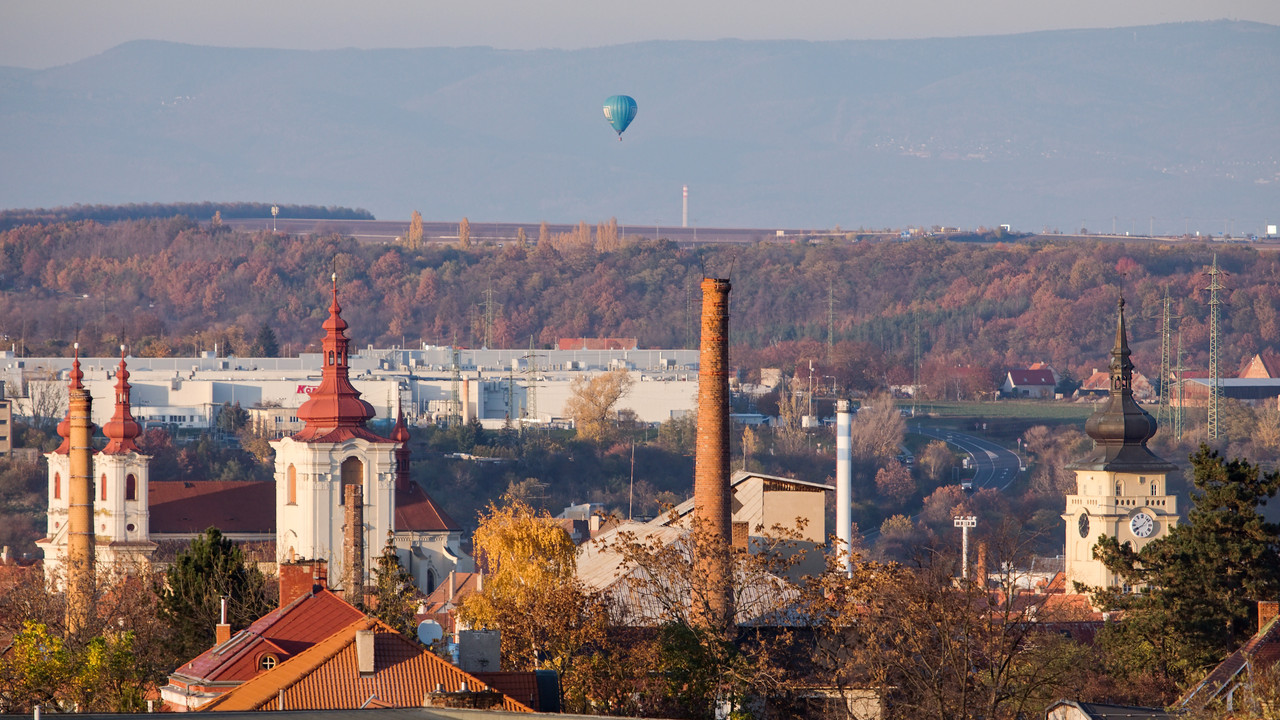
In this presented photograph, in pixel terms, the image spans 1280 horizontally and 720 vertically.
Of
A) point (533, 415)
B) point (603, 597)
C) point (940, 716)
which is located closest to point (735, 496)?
point (603, 597)

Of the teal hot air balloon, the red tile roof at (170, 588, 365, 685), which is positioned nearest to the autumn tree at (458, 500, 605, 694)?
the red tile roof at (170, 588, 365, 685)

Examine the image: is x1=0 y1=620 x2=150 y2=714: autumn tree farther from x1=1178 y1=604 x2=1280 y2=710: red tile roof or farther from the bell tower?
the bell tower

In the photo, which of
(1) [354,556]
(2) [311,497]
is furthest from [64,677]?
(2) [311,497]

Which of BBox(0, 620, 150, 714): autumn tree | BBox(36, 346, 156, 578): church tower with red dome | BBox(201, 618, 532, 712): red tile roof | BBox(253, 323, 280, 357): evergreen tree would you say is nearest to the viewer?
BBox(201, 618, 532, 712): red tile roof

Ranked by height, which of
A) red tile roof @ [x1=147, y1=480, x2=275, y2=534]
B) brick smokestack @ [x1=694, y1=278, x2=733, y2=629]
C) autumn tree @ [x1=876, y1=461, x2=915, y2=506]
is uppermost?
brick smokestack @ [x1=694, y1=278, x2=733, y2=629]

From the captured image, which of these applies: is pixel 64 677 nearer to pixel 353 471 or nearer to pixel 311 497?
pixel 311 497

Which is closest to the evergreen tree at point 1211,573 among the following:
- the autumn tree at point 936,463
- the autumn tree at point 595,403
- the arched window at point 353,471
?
the arched window at point 353,471

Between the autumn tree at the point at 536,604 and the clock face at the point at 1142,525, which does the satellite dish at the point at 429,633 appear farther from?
the clock face at the point at 1142,525
